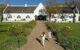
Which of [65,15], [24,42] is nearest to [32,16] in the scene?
[65,15]

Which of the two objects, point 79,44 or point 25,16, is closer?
point 79,44

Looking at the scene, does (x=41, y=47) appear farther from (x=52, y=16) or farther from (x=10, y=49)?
(x=52, y=16)

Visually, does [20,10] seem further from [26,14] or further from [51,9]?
[51,9]

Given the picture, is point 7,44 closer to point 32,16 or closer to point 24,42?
point 24,42

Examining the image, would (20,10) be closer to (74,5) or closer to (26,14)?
(26,14)

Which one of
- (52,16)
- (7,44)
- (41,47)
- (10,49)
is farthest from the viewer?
(52,16)

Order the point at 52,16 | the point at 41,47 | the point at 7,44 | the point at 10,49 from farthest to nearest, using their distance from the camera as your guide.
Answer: the point at 52,16 → the point at 41,47 → the point at 7,44 → the point at 10,49

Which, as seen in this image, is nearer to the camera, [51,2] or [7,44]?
[7,44]

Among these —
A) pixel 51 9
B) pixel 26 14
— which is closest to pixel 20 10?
pixel 26 14

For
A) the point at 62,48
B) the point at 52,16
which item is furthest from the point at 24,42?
the point at 52,16

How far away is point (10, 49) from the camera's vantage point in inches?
966

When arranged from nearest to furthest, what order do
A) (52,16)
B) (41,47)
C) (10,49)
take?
1. (10,49)
2. (41,47)
3. (52,16)

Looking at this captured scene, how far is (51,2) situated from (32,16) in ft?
33.0

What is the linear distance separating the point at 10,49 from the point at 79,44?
6489mm
